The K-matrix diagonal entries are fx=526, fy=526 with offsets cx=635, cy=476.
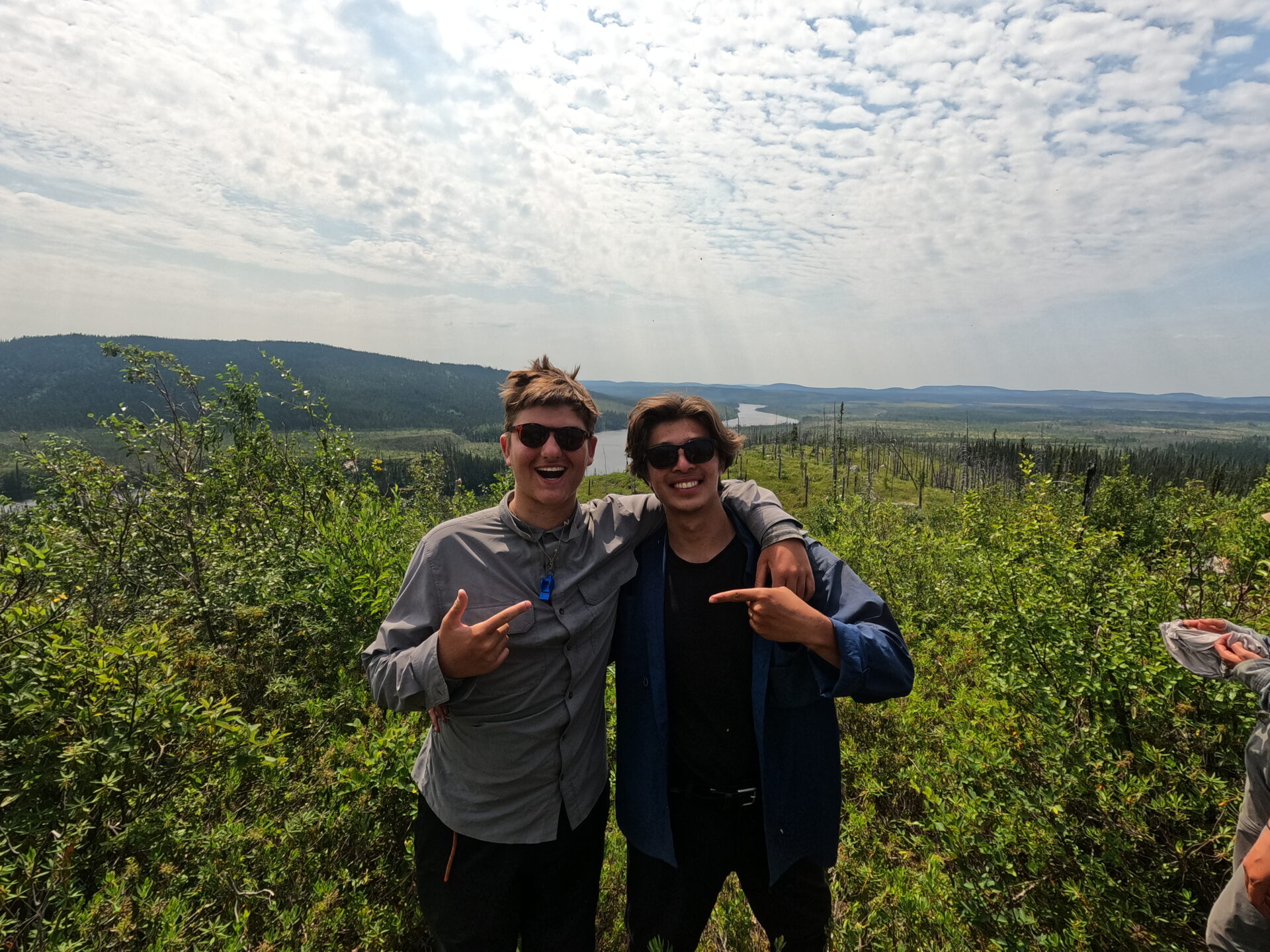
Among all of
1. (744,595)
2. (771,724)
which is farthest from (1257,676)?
(744,595)

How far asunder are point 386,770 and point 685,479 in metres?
3.98

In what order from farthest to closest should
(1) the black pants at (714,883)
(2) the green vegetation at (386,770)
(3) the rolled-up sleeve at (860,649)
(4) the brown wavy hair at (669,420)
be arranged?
(2) the green vegetation at (386,770)
(4) the brown wavy hair at (669,420)
(1) the black pants at (714,883)
(3) the rolled-up sleeve at (860,649)

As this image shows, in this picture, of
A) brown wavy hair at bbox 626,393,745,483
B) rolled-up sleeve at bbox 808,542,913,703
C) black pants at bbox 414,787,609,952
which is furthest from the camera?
brown wavy hair at bbox 626,393,745,483

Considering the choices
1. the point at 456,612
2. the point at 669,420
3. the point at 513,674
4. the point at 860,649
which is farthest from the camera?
the point at 669,420

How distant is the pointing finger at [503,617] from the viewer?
2560 millimetres

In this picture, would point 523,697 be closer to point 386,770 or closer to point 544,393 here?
point 544,393

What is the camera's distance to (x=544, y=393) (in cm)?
325

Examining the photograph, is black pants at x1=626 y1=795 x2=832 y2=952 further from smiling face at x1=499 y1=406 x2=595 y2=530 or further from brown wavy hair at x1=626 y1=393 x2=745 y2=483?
brown wavy hair at x1=626 y1=393 x2=745 y2=483

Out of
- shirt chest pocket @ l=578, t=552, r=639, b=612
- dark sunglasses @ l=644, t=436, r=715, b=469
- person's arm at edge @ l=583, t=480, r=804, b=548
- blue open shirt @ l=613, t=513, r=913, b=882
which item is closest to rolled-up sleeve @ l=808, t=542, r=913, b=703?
blue open shirt @ l=613, t=513, r=913, b=882

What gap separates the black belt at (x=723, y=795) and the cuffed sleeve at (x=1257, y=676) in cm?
277

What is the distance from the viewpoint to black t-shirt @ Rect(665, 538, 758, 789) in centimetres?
313

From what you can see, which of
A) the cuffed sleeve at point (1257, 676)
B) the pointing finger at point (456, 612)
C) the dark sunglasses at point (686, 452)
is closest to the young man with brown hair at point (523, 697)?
the pointing finger at point (456, 612)

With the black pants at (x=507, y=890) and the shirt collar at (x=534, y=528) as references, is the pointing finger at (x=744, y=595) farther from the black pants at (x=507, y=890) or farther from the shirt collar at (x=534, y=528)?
the black pants at (x=507, y=890)

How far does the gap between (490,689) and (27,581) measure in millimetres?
4537
